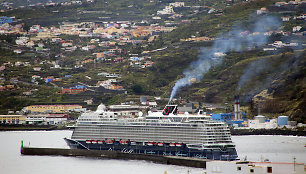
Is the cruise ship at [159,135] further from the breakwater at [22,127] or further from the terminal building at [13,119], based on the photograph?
the terminal building at [13,119]

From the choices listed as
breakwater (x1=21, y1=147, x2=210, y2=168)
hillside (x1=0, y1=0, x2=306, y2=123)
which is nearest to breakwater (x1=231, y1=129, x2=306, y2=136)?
hillside (x1=0, y1=0, x2=306, y2=123)

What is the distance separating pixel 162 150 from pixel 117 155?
15.4 ft

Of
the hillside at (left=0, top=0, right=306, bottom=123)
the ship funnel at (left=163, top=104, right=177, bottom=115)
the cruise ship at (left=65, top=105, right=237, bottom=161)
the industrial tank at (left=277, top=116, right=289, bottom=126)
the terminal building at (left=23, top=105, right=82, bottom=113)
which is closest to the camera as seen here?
the cruise ship at (left=65, top=105, right=237, bottom=161)

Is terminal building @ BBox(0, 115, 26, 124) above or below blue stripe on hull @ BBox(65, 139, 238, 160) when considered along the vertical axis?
above

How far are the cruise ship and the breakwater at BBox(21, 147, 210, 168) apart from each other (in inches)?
44.0

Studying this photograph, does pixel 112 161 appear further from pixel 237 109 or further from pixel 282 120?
pixel 237 109

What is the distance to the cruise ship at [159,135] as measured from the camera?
57250mm

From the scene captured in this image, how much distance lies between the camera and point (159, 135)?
6156 centimetres

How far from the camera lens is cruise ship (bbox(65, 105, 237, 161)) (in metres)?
57.2

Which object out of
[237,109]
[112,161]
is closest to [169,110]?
[112,161]

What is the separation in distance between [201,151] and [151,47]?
91.4 metres

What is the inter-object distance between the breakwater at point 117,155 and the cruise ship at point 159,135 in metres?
1.12

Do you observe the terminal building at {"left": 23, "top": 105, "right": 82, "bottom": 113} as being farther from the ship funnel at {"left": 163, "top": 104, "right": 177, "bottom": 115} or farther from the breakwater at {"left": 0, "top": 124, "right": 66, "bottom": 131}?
the ship funnel at {"left": 163, "top": 104, "right": 177, "bottom": 115}

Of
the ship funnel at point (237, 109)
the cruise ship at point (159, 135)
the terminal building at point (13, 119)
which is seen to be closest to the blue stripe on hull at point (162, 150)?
the cruise ship at point (159, 135)
